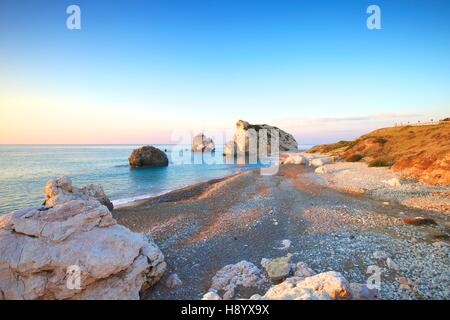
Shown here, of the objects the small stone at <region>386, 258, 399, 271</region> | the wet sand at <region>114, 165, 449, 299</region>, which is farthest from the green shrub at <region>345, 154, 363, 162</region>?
the small stone at <region>386, 258, 399, 271</region>

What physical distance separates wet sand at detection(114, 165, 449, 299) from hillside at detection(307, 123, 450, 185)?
9027 millimetres

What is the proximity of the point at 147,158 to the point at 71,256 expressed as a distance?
55.7m

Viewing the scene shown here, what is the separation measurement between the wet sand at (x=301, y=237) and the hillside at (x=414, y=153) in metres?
9.03

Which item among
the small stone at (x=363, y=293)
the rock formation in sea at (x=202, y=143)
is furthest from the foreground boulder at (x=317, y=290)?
the rock formation in sea at (x=202, y=143)

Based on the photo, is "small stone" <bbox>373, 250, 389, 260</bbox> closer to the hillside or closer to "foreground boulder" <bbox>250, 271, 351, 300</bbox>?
"foreground boulder" <bbox>250, 271, 351, 300</bbox>

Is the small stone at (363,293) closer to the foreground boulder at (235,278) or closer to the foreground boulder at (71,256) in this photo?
the foreground boulder at (235,278)

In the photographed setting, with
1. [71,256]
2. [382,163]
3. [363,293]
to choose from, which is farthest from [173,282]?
[382,163]

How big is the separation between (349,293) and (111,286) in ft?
22.3

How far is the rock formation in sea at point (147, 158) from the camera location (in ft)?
197

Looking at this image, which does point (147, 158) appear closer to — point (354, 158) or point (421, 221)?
point (354, 158)
